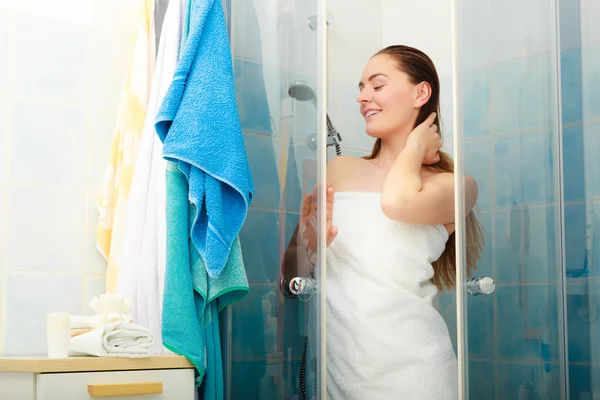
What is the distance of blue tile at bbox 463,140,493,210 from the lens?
1607 millimetres

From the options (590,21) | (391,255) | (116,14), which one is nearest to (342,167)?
(391,255)

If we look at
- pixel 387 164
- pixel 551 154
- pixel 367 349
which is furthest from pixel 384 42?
pixel 367 349

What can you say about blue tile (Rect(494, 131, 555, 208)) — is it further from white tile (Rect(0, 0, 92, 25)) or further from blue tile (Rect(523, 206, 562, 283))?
white tile (Rect(0, 0, 92, 25))

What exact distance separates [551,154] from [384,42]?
29.9 inches

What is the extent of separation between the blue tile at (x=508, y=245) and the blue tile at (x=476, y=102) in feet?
0.62

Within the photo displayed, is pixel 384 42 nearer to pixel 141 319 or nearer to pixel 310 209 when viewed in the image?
pixel 310 209

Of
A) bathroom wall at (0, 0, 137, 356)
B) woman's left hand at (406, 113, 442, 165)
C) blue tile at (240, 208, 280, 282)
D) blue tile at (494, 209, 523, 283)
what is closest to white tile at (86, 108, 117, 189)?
bathroom wall at (0, 0, 137, 356)

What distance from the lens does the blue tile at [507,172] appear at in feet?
5.34

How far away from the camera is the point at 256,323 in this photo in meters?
1.82

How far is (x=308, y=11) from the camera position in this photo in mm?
1797

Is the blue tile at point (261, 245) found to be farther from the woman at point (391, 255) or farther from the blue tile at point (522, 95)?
the blue tile at point (522, 95)

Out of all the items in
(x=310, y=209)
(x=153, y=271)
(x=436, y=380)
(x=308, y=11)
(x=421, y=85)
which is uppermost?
(x=308, y=11)

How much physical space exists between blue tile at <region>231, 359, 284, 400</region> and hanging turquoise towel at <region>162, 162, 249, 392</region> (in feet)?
0.30

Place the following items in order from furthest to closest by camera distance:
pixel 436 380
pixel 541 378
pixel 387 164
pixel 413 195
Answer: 1. pixel 387 164
2. pixel 413 195
3. pixel 436 380
4. pixel 541 378
